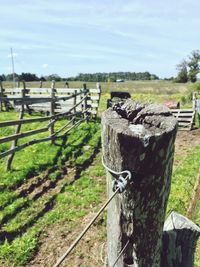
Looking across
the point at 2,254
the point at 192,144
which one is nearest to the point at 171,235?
the point at 2,254

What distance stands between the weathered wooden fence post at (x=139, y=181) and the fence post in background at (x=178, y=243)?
0.34 metres

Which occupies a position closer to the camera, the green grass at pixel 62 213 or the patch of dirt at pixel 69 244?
the patch of dirt at pixel 69 244

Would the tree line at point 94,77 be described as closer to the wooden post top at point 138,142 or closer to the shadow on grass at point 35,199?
the shadow on grass at point 35,199

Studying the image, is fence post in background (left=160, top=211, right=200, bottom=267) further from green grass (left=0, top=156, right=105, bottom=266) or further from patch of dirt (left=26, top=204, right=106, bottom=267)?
green grass (left=0, top=156, right=105, bottom=266)

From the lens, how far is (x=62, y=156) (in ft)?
29.3

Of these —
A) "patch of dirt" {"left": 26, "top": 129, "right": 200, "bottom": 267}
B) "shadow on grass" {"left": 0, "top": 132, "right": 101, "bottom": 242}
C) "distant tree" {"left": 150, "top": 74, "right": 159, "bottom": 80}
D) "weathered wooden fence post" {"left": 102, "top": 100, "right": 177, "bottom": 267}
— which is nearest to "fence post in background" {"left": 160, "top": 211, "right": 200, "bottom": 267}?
"weathered wooden fence post" {"left": 102, "top": 100, "right": 177, "bottom": 267}

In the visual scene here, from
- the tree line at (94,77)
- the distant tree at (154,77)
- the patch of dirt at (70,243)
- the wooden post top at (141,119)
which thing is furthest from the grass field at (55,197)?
the distant tree at (154,77)

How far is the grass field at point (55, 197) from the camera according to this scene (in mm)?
4703

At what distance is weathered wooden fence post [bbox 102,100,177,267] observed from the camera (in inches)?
54.6

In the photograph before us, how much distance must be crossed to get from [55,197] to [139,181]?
5.21m

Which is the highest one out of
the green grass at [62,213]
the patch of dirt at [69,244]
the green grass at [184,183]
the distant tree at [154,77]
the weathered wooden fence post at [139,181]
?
the weathered wooden fence post at [139,181]

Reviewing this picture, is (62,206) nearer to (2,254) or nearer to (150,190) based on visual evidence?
(2,254)

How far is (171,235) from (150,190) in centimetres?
80

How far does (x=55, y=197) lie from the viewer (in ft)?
21.1
